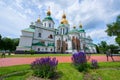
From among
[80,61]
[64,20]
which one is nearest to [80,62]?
[80,61]

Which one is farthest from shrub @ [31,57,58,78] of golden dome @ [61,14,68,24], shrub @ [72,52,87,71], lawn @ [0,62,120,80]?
golden dome @ [61,14,68,24]

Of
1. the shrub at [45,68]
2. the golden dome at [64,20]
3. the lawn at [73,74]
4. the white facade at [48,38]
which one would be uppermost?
the golden dome at [64,20]

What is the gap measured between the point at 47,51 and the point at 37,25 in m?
14.8

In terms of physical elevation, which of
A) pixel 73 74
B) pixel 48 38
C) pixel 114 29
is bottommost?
pixel 73 74

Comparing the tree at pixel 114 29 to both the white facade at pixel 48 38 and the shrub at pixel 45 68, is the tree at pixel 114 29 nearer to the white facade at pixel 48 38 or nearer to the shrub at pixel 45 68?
the shrub at pixel 45 68

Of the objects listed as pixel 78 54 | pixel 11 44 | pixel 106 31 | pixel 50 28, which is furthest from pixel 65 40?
pixel 78 54

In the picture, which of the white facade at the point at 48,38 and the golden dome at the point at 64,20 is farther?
the golden dome at the point at 64,20

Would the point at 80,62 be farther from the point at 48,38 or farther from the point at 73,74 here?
the point at 48,38

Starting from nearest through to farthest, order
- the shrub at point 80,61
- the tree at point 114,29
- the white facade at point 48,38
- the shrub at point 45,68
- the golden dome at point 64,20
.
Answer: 1. the shrub at point 45,68
2. the shrub at point 80,61
3. the tree at point 114,29
4. the white facade at point 48,38
5. the golden dome at point 64,20

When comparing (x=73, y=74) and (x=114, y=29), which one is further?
(x=114, y=29)

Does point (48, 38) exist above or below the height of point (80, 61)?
above

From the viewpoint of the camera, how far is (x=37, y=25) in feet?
186

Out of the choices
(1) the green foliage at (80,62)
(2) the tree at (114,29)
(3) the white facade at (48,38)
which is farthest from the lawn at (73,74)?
(3) the white facade at (48,38)

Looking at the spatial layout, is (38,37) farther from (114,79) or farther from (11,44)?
(114,79)
